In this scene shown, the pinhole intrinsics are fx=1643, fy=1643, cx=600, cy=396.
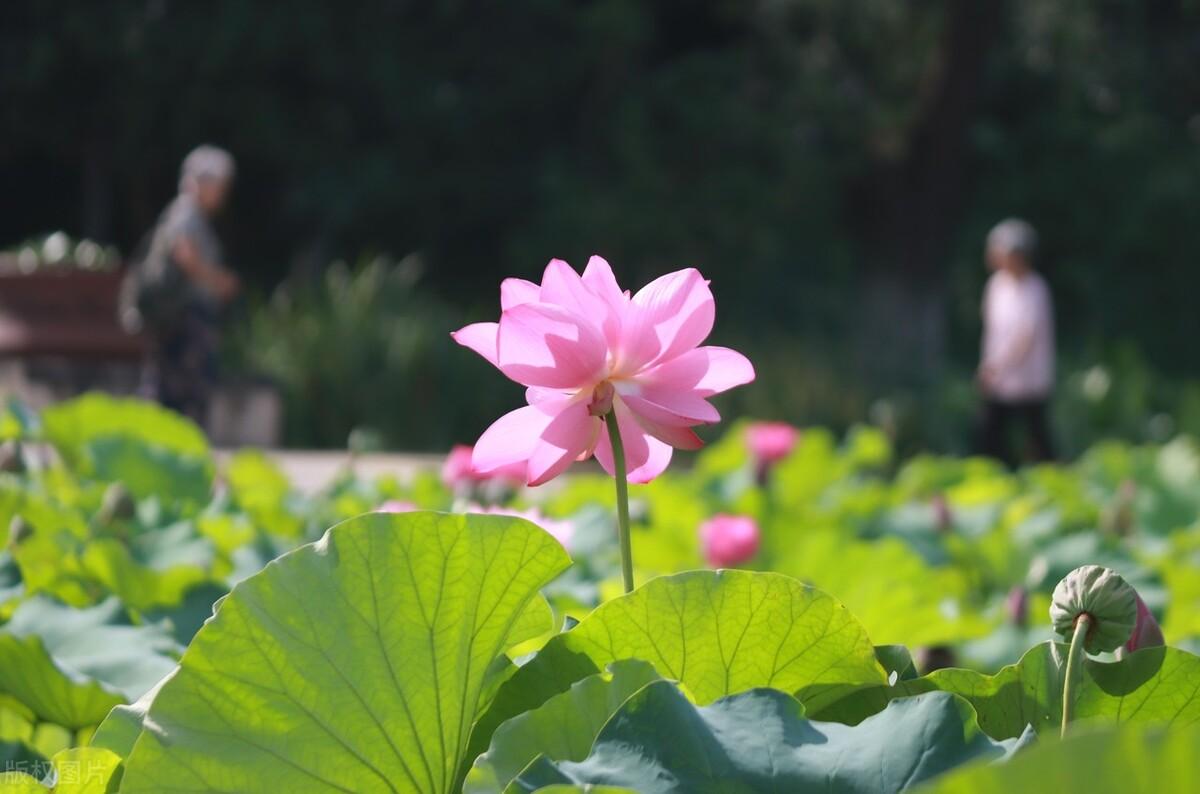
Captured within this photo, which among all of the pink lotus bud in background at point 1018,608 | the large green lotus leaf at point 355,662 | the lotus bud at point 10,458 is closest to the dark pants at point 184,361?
the lotus bud at point 10,458

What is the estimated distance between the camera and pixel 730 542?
2385 mm

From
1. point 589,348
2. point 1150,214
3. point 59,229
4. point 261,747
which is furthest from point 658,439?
point 1150,214

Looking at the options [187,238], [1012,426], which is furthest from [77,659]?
[1012,426]

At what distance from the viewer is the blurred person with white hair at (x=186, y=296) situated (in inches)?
231

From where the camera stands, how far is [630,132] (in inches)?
503

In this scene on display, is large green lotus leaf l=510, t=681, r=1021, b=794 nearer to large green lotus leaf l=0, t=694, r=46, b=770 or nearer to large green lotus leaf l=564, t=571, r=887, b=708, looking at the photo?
large green lotus leaf l=564, t=571, r=887, b=708

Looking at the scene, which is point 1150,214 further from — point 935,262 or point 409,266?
point 409,266

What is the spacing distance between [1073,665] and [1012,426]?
7006mm

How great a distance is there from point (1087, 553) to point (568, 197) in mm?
10477

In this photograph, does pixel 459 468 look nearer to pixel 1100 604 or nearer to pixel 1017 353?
pixel 1100 604

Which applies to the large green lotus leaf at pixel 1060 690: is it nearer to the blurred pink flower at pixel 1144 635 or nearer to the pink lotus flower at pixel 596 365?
the blurred pink flower at pixel 1144 635

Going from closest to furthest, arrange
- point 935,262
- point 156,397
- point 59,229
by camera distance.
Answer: point 156,397 → point 59,229 → point 935,262

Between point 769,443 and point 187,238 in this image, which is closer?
point 769,443

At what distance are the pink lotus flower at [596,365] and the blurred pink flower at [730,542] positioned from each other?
1331 mm
